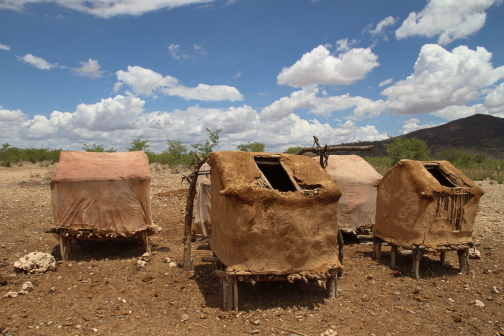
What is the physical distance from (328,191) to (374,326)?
1.95 m

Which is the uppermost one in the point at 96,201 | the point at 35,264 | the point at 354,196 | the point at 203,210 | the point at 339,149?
the point at 339,149

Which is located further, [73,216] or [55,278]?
[73,216]

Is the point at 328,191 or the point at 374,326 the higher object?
the point at 328,191

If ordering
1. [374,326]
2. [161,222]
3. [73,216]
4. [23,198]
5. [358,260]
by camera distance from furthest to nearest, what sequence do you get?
[23,198] → [161,222] → [358,260] → [73,216] → [374,326]

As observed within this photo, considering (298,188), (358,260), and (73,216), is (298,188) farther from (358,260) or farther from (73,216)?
(73,216)

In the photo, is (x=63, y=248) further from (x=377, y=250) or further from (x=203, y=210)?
(x=377, y=250)

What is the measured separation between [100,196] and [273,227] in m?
4.24

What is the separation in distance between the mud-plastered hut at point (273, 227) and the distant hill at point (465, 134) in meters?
49.2

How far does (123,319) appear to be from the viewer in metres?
4.45

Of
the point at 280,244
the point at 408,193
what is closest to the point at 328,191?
the point at 280,244

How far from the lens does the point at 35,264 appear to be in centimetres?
596

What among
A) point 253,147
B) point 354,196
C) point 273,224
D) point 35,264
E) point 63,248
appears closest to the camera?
point 273,224

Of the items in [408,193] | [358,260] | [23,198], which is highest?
[408,193]

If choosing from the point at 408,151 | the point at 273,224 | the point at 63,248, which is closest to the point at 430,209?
the point at 273,224
